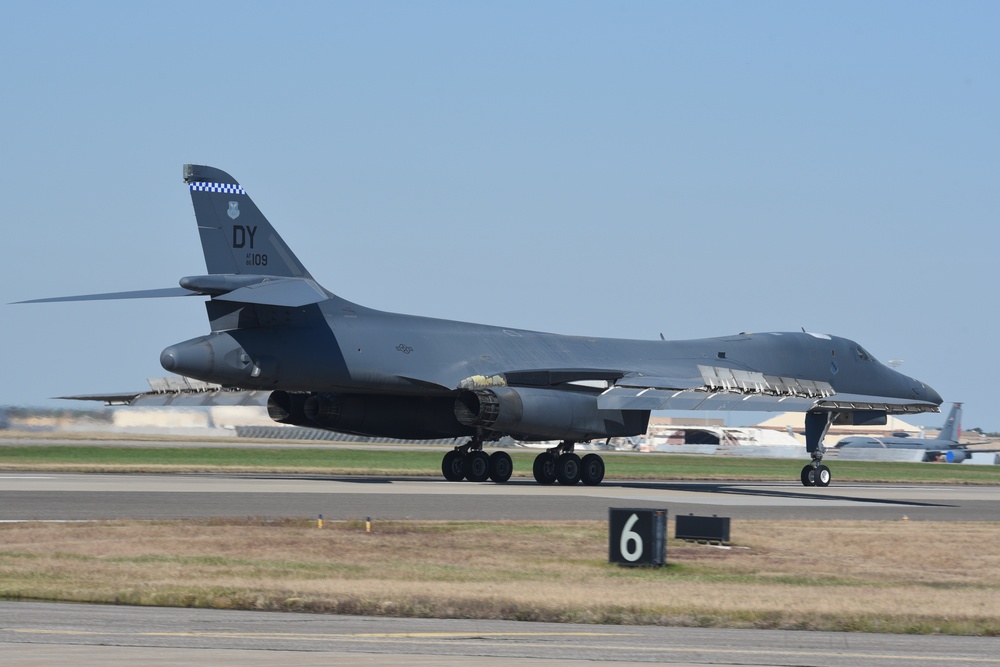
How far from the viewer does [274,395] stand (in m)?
33.4

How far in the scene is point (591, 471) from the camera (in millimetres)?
32969

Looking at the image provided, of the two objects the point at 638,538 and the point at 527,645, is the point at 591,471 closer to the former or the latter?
the point at 638,538

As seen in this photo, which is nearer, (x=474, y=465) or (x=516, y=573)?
(x=516, y=573)

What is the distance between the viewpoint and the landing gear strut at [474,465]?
3359cm

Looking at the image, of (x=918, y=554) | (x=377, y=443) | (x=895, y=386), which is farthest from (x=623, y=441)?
(x=918, y=554)

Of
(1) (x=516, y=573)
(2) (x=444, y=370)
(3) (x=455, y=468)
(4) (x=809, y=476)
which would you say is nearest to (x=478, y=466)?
(3) (x=455, y=468)

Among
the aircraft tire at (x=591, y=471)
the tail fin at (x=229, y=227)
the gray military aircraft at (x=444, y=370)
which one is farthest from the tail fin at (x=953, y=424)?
the tail fin at (x=229, y=227)

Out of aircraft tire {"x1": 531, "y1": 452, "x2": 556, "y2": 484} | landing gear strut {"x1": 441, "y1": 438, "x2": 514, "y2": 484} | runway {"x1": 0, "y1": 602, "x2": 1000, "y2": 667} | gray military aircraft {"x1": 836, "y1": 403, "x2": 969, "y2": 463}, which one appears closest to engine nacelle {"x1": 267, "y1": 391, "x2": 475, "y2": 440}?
landing gear strut {"x1": 441, "y1": 438, "x2": 514, "y2": 484}

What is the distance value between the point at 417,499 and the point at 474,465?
827cm

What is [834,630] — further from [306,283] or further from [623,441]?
[623,441]

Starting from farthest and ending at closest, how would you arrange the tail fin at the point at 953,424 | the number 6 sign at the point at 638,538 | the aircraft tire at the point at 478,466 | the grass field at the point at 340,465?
the tail fin at the point at 953,424 < the grass field at the point at 340,465 < the aircraft tire at the point at 478,466 < the number 6 sign at the point at 638,538

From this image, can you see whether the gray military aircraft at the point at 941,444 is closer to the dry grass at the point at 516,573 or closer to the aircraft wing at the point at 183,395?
the aircraft wing at the point at 183,395

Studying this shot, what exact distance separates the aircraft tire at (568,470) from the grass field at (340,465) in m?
6.42

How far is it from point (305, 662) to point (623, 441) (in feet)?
260
